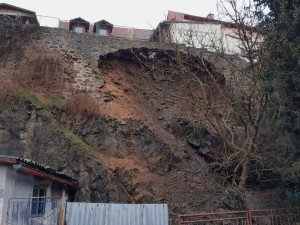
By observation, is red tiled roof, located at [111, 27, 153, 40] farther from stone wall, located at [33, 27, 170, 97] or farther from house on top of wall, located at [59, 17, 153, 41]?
stone wall, located at [33, 27, 170, 97]

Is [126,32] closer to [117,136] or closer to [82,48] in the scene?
[82,48]

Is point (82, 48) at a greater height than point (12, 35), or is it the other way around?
point (12, 35)

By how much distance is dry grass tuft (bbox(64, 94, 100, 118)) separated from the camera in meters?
11.7

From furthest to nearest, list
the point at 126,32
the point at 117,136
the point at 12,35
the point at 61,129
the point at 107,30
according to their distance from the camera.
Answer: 1. the point at 126,32
2. the point at 107,30
3. the point at 12,35
4. the point at 117,136
5. the point at 61,129

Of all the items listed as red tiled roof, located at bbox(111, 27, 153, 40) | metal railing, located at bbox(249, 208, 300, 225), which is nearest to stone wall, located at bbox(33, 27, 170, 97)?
red tiled roof, located at bbox(111, 27, 153, 40)

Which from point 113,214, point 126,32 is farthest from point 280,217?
point 126,32

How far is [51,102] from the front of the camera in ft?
38.9

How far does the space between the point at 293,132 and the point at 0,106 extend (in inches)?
409

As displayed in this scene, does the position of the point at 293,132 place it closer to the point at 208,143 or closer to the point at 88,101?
the point at 208,143

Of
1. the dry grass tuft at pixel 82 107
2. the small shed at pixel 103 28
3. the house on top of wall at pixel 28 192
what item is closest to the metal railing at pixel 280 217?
the house on top of wall at pixel 28 192

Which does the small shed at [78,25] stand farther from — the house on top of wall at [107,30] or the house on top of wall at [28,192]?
the house on top of wall at [28,192]

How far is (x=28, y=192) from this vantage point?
655 centimetres

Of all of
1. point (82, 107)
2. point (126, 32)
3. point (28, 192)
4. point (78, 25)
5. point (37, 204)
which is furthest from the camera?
point (126, 32)

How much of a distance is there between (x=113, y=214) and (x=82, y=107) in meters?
5.78
